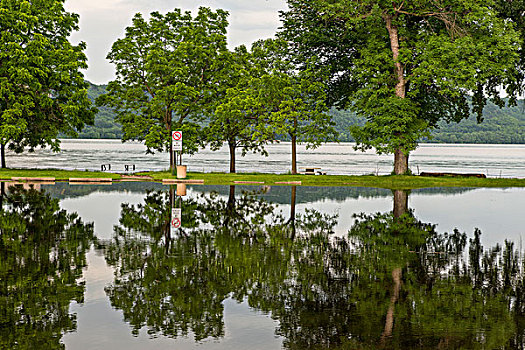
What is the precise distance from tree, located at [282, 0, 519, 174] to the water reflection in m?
21.4

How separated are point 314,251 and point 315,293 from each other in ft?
14.0

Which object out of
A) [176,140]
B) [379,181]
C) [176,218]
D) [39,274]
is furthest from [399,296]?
[176,140]

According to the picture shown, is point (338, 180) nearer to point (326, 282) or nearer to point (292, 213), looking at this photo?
point (292, 213)

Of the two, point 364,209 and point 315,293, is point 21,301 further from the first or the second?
Result: point 364,209

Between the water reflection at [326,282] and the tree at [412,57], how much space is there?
70.1ft

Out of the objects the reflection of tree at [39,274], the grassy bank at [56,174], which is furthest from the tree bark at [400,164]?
the reflection of tree at [39,274]

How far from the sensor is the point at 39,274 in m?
12.2

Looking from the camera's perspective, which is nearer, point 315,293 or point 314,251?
point 315,293

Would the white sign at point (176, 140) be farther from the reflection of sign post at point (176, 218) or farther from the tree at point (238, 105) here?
the reflection of sign post at point (176, 218)

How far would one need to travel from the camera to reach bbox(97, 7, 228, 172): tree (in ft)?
160

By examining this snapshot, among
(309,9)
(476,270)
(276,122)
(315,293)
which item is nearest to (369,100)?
(276,122)

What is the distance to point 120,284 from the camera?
1151 cm

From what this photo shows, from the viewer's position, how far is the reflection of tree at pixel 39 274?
8625 mm

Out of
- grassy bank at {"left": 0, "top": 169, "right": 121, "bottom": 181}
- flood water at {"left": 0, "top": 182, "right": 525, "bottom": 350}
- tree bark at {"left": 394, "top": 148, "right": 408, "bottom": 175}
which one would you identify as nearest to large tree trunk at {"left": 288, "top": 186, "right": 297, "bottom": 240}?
flood water at {"left": 0, "top": 182, "right": 525, "bottom": 350}
